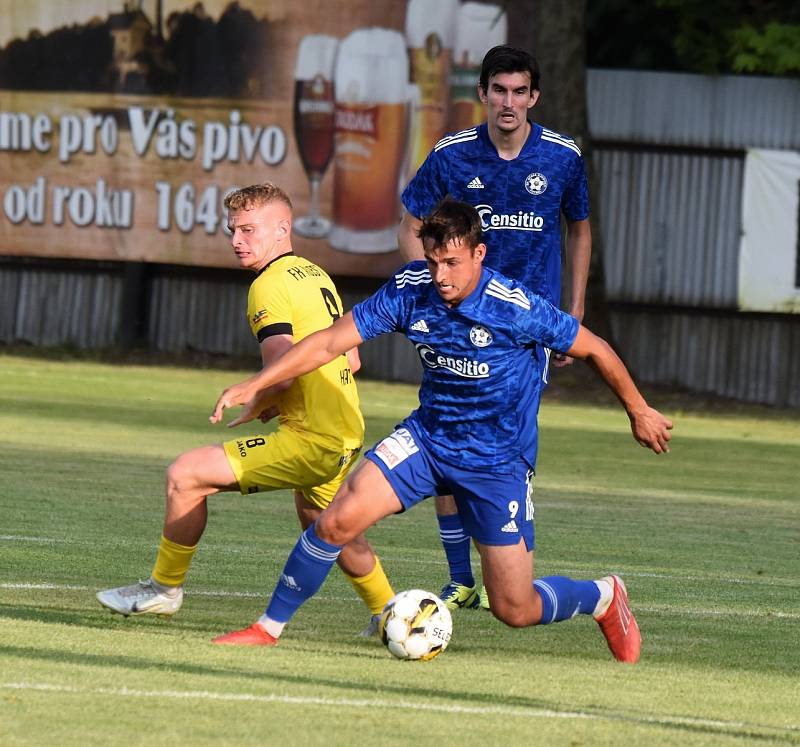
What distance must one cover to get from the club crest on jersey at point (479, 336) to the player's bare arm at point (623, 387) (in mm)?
327

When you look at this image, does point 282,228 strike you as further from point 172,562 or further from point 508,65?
point 172,562

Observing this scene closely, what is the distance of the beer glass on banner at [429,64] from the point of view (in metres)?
26.8

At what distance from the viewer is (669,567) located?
10930 millimetres

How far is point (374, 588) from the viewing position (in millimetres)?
7930

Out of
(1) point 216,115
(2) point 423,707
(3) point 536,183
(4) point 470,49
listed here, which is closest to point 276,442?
(3) point 536,183

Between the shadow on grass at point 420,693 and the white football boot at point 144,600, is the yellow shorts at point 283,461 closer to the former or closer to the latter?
the white football boot at point 144,600

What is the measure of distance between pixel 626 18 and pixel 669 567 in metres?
22.2

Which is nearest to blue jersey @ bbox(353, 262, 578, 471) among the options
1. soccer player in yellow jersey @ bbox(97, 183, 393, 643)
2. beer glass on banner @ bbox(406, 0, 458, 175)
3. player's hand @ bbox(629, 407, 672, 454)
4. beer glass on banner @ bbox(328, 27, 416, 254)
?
player's hand @ bbox(629, 407, 672, 454)

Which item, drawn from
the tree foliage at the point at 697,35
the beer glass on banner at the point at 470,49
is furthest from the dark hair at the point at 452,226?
the tree foliage at the point at 697,35

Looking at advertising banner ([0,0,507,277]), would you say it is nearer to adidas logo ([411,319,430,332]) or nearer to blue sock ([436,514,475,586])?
blue sock ([436,514,475,586])

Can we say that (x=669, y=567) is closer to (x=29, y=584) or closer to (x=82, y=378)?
(x=29, y=584)

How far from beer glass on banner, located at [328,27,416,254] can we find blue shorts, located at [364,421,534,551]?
65.3 ft

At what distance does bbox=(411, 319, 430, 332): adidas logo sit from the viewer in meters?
7.14

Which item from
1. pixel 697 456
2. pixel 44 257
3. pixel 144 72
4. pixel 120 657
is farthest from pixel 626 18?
pixel 120 657
